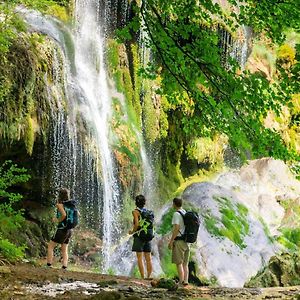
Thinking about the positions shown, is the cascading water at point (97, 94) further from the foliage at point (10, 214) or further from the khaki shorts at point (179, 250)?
the khaki shorts at point (179, 250)

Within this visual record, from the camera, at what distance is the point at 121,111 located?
1681 cm

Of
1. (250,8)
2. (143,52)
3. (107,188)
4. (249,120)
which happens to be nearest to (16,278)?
(249,120)

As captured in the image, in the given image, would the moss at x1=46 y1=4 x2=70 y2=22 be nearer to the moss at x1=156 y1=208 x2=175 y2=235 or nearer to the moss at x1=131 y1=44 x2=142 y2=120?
the moss at x1=131 y1=44 x2=142 y2=120

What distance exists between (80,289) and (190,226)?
7.02 feet

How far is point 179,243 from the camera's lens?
8.38 m

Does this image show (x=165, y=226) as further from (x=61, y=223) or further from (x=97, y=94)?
(x=61, y=223)

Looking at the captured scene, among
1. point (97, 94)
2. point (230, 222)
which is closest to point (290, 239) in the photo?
point (230, 222)

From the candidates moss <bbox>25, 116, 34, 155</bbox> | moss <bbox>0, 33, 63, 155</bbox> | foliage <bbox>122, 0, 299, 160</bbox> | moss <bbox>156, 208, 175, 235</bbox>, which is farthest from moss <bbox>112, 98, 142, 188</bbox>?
foliage <bbox>122, 0, 299, 160</bbox>

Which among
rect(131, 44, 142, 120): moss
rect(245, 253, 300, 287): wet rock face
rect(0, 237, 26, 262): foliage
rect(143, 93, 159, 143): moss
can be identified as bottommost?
rect(245, 253, 300, 287): wet rock face

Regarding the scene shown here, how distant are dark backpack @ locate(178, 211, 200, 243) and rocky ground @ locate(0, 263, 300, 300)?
761 millimetres

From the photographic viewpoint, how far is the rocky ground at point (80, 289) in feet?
20.2

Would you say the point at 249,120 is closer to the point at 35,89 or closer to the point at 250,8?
the point at 250,8

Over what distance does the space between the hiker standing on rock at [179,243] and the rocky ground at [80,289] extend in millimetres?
570

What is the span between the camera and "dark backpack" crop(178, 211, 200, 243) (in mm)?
8195
